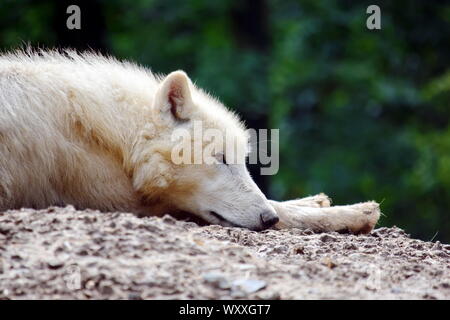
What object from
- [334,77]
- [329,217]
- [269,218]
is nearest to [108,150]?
[269,218]

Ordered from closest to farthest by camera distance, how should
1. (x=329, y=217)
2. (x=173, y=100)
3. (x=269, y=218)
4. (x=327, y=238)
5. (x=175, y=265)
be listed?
(x=175, y=265) → (x=327, y=238) → (x=269, y=218) → (x=173, y=100) → (x=329, y=217)

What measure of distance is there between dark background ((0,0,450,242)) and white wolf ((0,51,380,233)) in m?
12.6

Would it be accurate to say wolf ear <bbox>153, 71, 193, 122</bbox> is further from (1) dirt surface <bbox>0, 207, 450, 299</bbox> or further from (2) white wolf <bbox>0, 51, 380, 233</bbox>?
(1) dirt surface <bbox>0, 207, 450, 299</bbox>

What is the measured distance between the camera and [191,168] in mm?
7758

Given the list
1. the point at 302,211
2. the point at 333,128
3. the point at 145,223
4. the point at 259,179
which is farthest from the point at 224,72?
the point at 145,223

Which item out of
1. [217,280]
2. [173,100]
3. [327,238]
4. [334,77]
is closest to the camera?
[217,280]

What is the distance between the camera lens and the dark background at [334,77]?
2214cm

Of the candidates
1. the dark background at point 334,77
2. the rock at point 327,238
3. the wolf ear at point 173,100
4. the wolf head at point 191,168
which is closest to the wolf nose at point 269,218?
the wolf head at point 191,168

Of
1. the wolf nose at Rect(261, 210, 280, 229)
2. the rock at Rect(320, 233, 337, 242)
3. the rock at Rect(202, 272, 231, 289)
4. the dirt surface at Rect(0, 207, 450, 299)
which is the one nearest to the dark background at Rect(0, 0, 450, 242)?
the wolf nose at Rect(261, 210, 280, 229)

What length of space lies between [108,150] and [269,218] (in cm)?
152

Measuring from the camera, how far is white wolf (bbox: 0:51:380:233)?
741 centimetres

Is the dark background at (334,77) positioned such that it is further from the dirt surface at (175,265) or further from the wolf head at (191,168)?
the dirt surface at (175,265)

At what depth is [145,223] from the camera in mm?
6488

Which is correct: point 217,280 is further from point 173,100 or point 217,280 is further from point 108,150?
point 173,100
